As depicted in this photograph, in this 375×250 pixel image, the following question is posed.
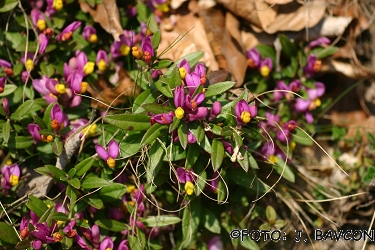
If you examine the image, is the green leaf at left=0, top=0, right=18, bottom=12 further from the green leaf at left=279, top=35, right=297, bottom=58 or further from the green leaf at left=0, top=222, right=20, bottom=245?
the green leaf at left=279, top=35, right=297, bottom=58

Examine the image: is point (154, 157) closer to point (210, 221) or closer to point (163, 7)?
point (210, 221)

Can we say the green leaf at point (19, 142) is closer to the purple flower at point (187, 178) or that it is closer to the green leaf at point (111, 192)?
the green leaf at point (111, 192)

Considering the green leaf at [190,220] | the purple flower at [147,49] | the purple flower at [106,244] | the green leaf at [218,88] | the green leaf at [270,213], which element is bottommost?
the green leaf at [270,213]

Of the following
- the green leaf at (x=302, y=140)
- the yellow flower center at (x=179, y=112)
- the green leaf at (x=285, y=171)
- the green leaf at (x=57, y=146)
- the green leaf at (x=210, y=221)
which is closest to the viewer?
the yellow flower center at (x=179, y=112)

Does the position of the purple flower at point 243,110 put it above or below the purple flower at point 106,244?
above

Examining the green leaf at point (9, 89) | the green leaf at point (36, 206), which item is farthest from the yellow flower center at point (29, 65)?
the green leaf at point (36, 206)

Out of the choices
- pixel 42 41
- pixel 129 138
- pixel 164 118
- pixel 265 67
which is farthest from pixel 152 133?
pixel 265 67
